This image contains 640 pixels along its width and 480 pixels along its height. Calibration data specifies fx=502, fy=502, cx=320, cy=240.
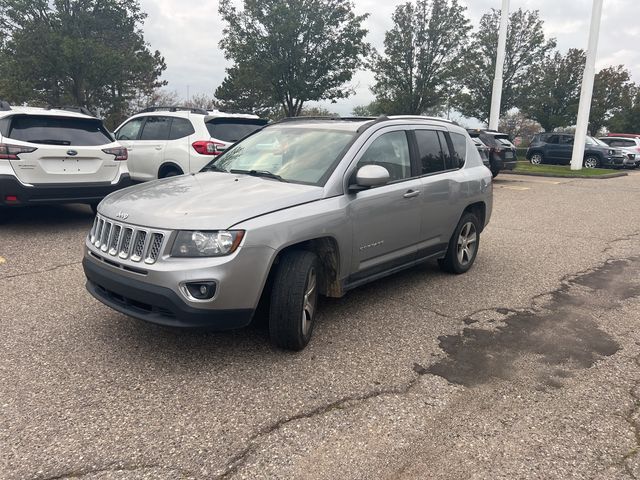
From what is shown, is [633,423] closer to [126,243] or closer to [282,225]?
[282,225]

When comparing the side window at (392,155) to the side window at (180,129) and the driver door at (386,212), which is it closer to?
the driver door at (386,212)

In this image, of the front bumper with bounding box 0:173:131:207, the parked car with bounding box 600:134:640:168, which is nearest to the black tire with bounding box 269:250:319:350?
the front bumper with bounding box 0:173:131:207

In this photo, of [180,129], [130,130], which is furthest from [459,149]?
[130,130]

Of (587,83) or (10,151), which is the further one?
(587,83)

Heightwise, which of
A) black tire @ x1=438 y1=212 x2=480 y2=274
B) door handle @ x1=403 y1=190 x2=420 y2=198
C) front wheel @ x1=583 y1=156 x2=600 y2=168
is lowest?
front wheel @ x1=583 y1=156 x2=600 y2=168

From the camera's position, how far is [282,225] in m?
3.36

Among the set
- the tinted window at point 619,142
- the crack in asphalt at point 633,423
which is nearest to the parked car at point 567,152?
the tinted window at point 619,142

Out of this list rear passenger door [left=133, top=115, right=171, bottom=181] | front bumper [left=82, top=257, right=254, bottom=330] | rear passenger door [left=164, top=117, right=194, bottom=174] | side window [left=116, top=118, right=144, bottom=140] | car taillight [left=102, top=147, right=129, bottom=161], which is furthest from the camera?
side window [left=116, top=118, right=144, bottom=140]

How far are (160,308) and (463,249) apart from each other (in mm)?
3699

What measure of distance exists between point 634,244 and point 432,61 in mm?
23269

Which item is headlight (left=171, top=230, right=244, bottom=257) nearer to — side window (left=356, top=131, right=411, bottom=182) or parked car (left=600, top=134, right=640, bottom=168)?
side window (left=356, top=131, right=411, bottom=182)

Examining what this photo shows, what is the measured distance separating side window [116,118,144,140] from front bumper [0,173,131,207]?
2468mm

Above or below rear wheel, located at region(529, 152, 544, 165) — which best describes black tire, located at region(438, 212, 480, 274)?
above

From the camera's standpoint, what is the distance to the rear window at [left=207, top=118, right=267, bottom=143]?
332 inches
